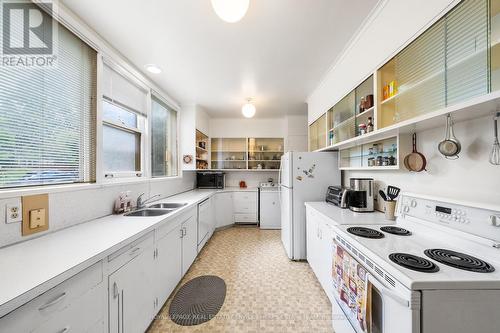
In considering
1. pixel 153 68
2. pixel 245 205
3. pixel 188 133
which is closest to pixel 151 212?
pixel 153 68

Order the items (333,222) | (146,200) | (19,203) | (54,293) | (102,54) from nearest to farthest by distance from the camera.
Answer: (54,293), (19,203), (333,222), (102,54), (146,200)

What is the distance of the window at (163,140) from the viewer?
3037 millimetres

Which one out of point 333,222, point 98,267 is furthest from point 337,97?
point 98,267

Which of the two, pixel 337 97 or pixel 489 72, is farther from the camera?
pixel 337 97

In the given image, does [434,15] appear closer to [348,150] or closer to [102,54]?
[348,150]

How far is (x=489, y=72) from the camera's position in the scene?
2.92 feet

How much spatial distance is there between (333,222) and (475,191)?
892mm

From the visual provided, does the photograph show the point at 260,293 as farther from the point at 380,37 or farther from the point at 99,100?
the point at 380,37

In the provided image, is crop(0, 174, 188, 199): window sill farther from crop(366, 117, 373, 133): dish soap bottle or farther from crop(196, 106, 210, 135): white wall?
crop(366, 117, 373, 133): dish soap bottle

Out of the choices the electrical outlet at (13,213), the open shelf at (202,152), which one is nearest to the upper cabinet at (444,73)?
the electrical outlet at (13,213)

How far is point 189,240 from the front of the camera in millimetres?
2508

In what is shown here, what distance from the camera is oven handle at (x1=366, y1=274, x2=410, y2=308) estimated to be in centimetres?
82

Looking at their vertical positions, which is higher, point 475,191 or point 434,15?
point 434,15

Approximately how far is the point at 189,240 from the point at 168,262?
0.59m
